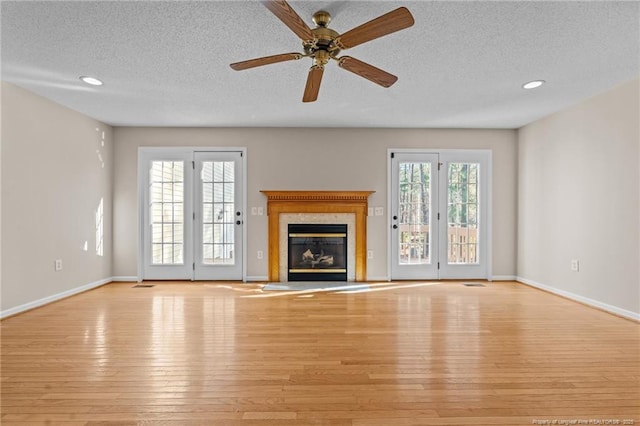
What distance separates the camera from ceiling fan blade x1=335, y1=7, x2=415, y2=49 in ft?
6.32

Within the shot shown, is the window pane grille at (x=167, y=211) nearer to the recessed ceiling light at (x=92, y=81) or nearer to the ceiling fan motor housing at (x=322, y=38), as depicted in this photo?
the recessed ceiling light at (x=92, y=81)

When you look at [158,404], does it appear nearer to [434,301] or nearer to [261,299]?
[261,299]

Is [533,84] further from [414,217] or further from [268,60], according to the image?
[268,60]

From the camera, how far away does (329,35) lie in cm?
222

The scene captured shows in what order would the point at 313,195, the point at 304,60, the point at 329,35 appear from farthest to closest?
the point at 313,195 < the point at 304,60 < the point at 329,35

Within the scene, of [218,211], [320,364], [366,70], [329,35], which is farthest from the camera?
[218,211]

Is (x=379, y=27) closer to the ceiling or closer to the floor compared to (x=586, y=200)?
closer to the ceiling

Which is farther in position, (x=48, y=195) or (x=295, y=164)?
(x=295, y=164)

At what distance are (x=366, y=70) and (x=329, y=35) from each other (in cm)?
46

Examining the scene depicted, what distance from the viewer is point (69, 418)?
1.73 metres

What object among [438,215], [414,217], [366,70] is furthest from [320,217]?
[366,70]

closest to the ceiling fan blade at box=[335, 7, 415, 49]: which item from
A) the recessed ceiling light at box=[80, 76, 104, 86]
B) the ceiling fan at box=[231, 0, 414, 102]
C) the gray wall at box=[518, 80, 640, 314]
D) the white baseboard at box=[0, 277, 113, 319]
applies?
the ceiling fan at box=[231, 0, 414, 102]

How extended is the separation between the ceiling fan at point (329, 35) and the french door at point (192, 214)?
118 inches

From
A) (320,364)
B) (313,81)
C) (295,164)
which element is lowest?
(320,364)
